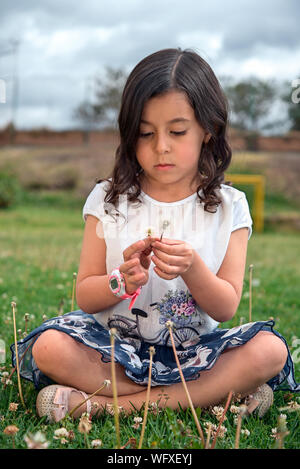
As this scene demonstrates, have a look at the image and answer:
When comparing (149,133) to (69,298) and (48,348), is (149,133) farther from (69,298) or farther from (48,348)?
(69,298)

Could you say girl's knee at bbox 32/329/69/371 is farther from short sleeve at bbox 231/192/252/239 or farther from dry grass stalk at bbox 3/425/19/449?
short sleeve at bbox 231/192/252/239

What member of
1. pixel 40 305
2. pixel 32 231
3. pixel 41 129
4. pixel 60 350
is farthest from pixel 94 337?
pixel 41 129

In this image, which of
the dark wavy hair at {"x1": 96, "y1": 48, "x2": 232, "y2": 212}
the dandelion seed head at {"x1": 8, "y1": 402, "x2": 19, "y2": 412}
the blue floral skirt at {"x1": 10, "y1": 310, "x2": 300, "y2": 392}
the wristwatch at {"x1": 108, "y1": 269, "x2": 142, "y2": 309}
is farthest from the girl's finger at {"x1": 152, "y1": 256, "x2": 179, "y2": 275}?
the dandelion seed head at {"x1": 8, "y1": 402, "x2": 19, "y2": 412}

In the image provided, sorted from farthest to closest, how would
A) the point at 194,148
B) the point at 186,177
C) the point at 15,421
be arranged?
the point at 186,177 < the point at 194,148 < the point at 15,421

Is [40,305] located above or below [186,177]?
below

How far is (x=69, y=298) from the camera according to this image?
10.5ft

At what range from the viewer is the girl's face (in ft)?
5.49

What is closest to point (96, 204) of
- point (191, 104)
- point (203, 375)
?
point (191, 104)

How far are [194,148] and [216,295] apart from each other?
0.44 metres

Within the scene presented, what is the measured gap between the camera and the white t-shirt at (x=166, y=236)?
1.80 meters

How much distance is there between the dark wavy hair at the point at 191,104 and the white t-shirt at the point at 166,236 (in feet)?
0.12

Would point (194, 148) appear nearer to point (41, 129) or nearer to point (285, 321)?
point (285, 321)
